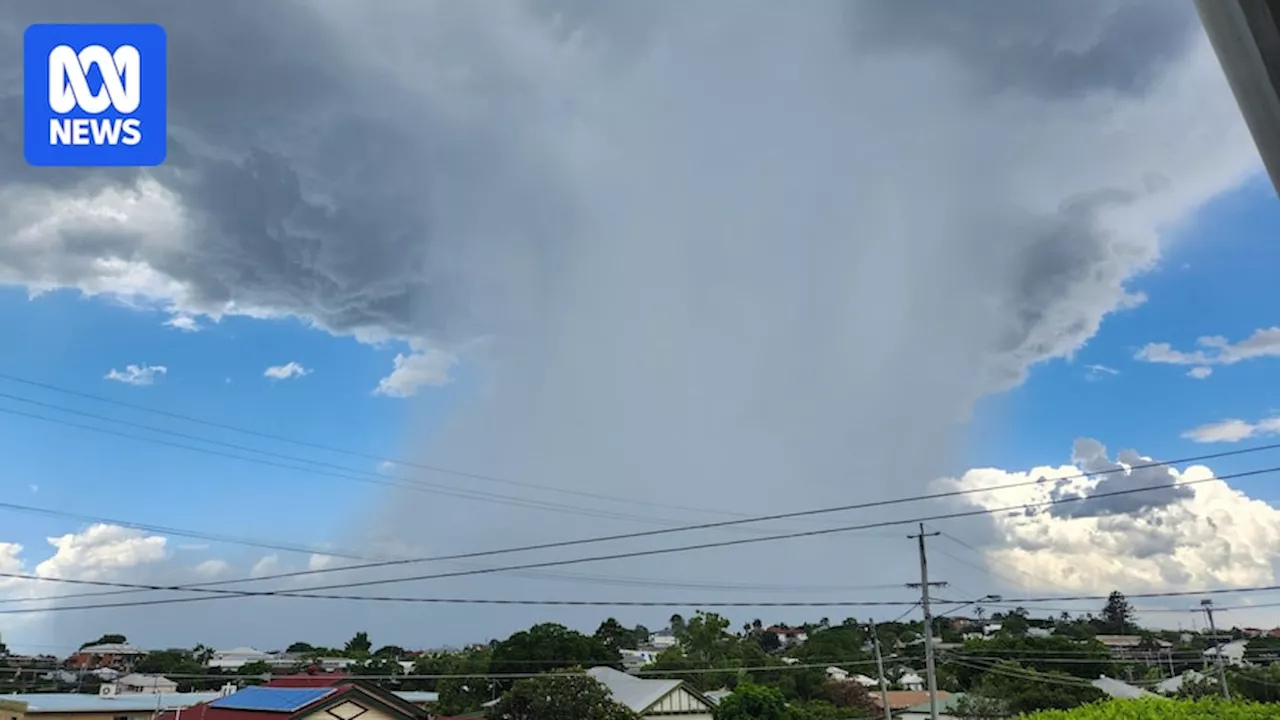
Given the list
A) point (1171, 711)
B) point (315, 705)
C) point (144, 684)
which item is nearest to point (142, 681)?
point (144, 684)

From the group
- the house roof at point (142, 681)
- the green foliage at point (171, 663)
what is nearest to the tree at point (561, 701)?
the house roof at point (142, 681)

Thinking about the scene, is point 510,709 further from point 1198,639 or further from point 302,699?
point 1198,639

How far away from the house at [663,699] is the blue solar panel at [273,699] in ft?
53.1

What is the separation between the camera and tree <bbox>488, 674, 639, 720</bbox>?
36.2 m

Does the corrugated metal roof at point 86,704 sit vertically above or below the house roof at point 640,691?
above

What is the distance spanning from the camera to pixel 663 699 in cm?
4378

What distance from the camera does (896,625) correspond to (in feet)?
382

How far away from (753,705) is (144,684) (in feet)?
142

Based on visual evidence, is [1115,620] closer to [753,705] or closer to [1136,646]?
[1136,646]

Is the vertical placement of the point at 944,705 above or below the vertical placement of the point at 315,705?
below

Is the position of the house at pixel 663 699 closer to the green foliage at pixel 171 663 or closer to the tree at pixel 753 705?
the tree at pixel 753 705

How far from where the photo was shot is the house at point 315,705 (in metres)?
27.3

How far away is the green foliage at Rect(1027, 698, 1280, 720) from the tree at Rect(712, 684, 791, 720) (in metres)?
27.4

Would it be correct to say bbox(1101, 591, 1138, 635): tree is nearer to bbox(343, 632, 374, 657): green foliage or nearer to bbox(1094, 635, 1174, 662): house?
bbox(1094, 635, 1174, 662): house
